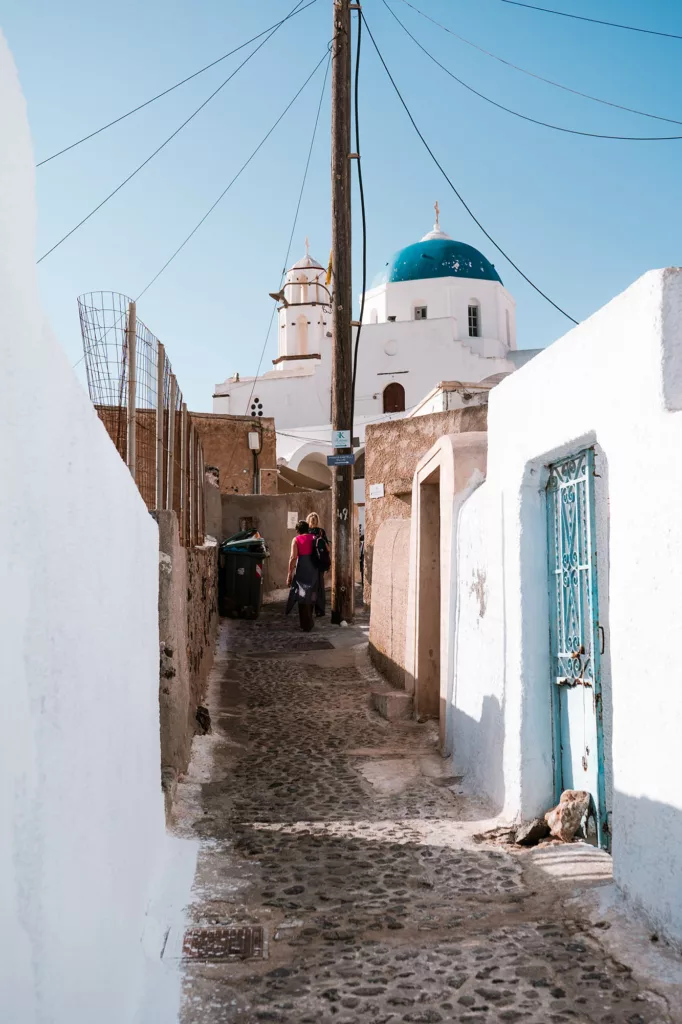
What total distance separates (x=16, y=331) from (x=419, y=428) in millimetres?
11909

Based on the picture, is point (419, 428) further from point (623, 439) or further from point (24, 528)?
point (24, 528)

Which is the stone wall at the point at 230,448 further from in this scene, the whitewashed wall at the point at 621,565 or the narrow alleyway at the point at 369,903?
the whitewashed wall at the point at 621,565

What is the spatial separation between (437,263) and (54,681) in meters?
43.2

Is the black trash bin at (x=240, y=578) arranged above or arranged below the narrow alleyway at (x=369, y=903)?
above

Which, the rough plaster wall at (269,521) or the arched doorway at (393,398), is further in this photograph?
the arched doorway at (393,398)

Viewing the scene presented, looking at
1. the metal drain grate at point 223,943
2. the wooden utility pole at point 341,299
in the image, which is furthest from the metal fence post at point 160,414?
the wooden utility pole at point 341,299

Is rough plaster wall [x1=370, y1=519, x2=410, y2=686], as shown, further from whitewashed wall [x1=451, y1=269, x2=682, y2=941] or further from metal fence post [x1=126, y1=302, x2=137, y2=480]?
metal fence post [x1=126, y1=302, x2=137, y2=480]

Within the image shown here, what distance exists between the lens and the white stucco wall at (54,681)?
1.88 metres

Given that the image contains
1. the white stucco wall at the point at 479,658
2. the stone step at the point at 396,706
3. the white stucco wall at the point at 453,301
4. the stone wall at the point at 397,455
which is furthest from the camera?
the white stucco wall at the point at 453,301

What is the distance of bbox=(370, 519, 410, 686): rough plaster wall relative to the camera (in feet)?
28.7

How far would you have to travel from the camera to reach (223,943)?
3672 millimetres

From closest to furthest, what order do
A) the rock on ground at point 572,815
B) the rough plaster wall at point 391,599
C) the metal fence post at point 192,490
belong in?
the rock on ground at point 572,815 → the metal fence post at point 192,490 → the rough plaster wall at point 391,599

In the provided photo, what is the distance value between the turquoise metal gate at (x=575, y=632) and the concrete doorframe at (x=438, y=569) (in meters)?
1.67

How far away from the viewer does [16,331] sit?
1974mm
